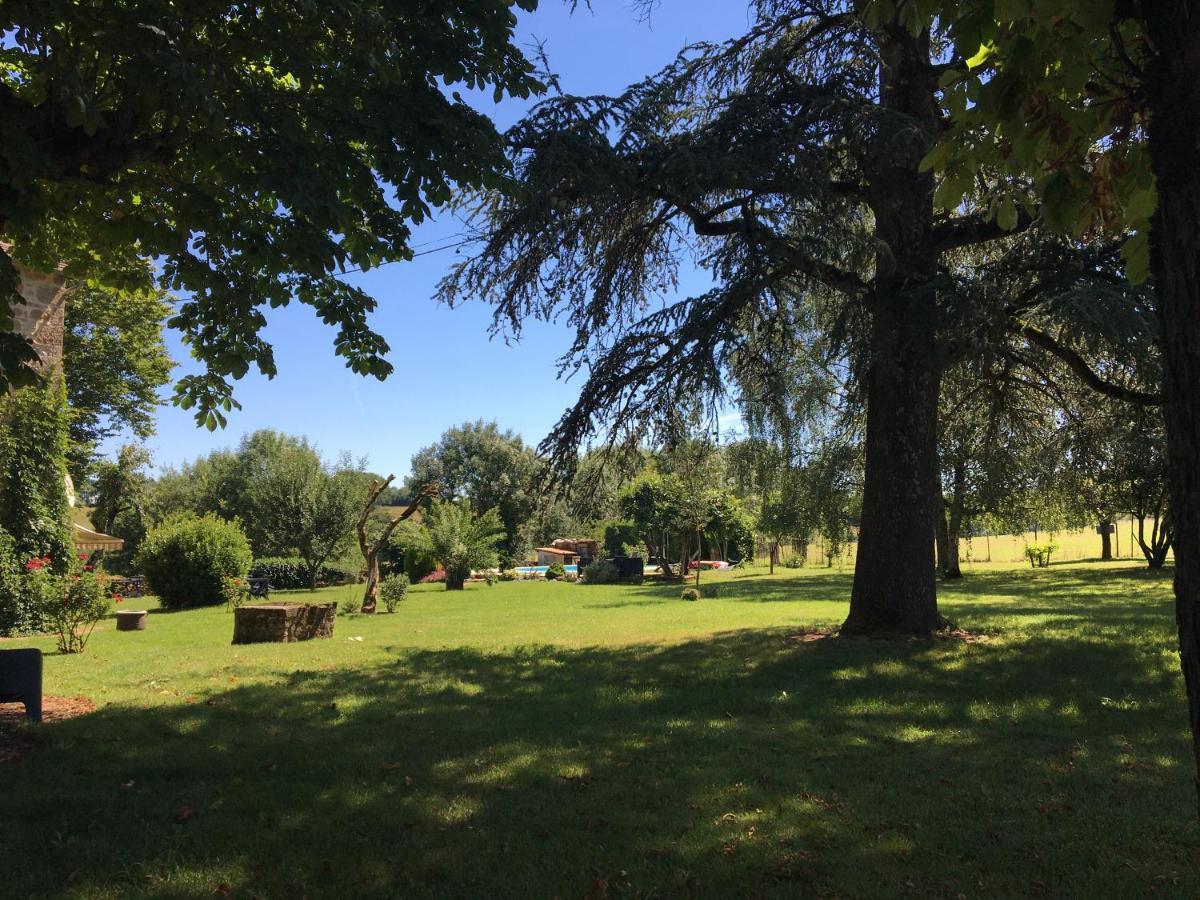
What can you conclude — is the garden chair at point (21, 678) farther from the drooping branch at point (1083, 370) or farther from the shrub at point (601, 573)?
Answer: the shrub at point (601, 573)

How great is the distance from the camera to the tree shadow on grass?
355cm

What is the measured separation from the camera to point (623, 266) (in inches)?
409

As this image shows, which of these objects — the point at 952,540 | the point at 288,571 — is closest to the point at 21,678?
the point at 288,571

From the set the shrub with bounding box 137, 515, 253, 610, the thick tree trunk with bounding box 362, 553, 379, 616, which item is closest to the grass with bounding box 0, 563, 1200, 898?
the thick tree trunk with bounding box 362, 553, 379, 616

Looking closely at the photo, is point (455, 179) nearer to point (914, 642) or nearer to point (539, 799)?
point (539, 799)

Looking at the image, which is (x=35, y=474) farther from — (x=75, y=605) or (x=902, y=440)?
(x=902, y=440)

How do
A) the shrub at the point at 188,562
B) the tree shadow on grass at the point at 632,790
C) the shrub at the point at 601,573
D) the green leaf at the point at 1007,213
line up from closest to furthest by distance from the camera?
the green leaf at the point at 1007,213 < the tree shadow on grass at the point at 632,790 < the shrub at the point at 188,562 < the shrub at the point at 601,573

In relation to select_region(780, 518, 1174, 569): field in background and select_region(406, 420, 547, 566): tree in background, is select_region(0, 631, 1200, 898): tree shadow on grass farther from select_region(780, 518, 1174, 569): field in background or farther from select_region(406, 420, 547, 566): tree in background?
select_region(406, 420, 547, 566): tree in background

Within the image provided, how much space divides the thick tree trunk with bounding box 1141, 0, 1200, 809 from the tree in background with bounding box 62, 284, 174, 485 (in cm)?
2838

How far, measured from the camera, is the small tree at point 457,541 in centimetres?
2853

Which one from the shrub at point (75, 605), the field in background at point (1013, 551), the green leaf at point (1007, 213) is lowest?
the field in background at point (1013, 551)

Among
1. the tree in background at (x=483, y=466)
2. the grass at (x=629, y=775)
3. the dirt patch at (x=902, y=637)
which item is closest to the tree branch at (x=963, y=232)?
the dirt patch at (x=902, y=637)

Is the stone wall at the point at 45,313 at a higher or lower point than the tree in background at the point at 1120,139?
higher

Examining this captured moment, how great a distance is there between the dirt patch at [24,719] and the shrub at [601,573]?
24.0 m
